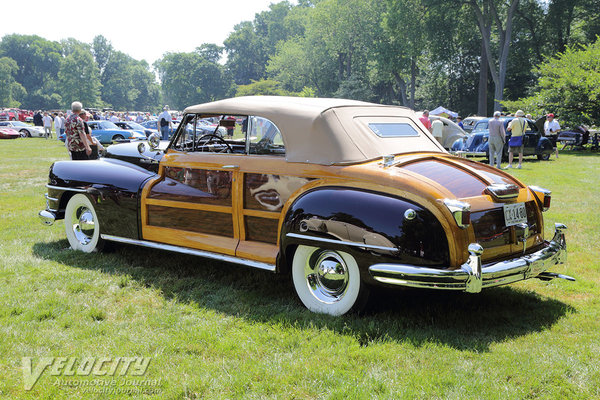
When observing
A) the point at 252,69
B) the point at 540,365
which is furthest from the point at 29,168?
the point at 252,69

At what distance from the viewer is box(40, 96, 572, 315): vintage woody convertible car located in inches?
145

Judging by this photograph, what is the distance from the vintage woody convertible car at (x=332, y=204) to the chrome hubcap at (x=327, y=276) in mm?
11

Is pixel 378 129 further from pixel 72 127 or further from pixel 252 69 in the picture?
pixel 252 69

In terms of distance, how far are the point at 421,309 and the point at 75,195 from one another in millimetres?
4134

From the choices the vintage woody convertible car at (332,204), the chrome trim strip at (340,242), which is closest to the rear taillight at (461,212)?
the vintage woody convertible car at (332,204)

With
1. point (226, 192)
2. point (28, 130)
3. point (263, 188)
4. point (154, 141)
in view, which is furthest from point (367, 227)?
point (28, 130)

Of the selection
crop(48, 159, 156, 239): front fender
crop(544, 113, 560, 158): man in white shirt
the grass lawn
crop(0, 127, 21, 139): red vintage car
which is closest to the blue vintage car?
crop(544, 113, 560, 158): man in white shirt

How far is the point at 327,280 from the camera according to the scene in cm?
419

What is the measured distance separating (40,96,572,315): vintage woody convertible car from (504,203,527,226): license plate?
0.5 inches

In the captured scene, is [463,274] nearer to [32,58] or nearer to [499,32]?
[499,32]

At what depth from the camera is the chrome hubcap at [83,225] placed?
239 inches

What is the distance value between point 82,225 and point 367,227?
3.83 m

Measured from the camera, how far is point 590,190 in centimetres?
1094

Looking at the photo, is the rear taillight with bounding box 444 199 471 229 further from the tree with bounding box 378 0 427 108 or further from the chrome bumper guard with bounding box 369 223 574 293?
the tree with bounding box 378 0 427 108
